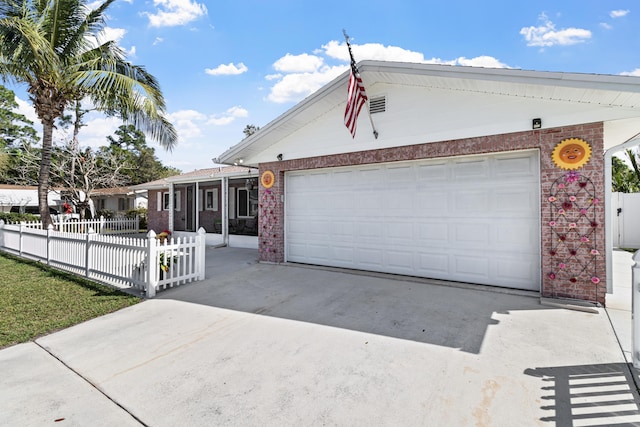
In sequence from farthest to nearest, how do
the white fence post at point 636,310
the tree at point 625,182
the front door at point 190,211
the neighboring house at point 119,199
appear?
the neighboring house at point 119,199, the tree at point 625,182, the front door at point 190,211, the white fence post at point 636,310

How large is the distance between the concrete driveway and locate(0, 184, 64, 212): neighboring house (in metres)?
29.0

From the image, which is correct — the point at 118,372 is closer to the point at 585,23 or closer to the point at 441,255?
the point at 441,255

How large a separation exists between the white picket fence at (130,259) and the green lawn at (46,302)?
0.94ft

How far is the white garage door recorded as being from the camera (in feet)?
18.7

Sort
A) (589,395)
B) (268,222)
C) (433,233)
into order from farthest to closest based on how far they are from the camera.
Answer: (268,222) < (433,233) < (589,395)

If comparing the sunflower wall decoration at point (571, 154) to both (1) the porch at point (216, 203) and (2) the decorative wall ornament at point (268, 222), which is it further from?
(1) the porch at point (216, 203)

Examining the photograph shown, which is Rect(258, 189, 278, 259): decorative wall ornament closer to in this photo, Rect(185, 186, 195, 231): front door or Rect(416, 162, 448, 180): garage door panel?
Rect(416, 162, 448, 180): garage door panel

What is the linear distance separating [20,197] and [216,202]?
2459 centimetres

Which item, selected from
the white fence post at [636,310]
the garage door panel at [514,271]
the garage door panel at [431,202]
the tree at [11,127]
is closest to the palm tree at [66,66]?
the garage door panel at [431,202]

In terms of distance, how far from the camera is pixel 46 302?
5.67 meters

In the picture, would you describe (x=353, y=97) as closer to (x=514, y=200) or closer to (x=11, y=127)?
(x=514, y=200)

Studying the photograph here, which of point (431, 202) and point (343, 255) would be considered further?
point (343, 255)

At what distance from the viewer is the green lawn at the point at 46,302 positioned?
4535 millimetres

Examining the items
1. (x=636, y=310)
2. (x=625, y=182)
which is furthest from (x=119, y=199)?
(x=625, y=182)
